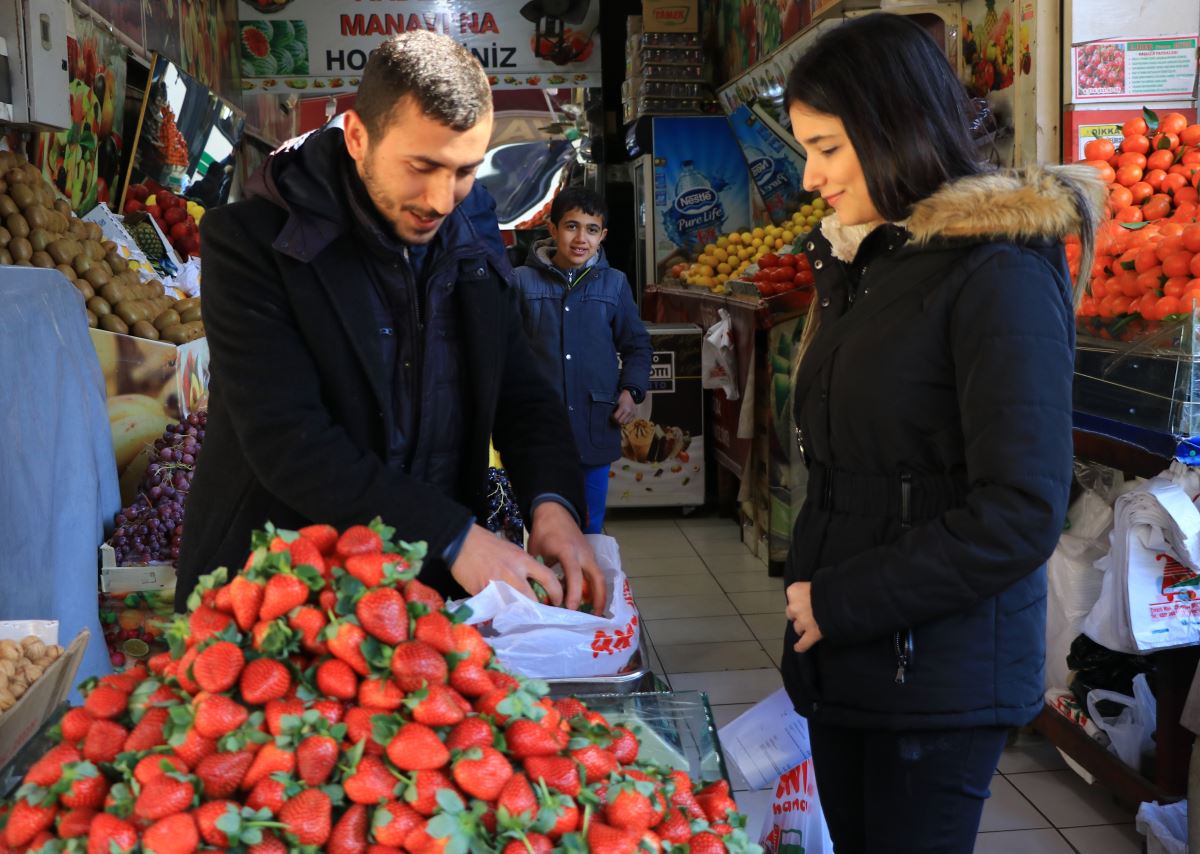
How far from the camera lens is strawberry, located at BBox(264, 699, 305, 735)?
42.6 inches

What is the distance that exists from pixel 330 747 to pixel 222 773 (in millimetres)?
99

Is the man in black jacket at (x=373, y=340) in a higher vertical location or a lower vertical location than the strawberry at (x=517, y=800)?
higher

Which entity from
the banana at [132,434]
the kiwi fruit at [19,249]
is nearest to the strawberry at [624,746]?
the banana at [132,434]

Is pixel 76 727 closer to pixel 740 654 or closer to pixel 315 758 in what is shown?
pixel 315 758

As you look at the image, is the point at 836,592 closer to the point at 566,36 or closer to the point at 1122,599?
the point at 1122,599

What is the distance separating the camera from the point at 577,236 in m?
4.71

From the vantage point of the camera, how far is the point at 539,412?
206 cm

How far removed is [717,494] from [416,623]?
5.94 meters

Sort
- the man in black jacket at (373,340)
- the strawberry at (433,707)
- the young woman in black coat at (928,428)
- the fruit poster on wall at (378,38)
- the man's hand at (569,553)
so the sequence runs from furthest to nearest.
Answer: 1. the fruit poster on wall at (378,38)
2. the man's hand at (569,553)
3. the man in black jacket at (373,340)
4. the young woman in black coat at (928,428)
5. the strawberry at (433,707)

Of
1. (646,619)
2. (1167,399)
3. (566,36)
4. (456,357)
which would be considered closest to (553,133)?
(566,36)

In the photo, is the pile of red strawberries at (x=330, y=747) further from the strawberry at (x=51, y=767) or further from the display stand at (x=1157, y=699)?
the display stand at (x=1157, y=699)

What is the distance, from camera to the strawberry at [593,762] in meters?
1.20

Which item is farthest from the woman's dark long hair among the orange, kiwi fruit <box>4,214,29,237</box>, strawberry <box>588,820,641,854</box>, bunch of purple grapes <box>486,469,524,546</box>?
kiwi fruit <box>4,214,29,237</box>

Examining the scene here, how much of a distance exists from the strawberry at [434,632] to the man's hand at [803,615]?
670mm
